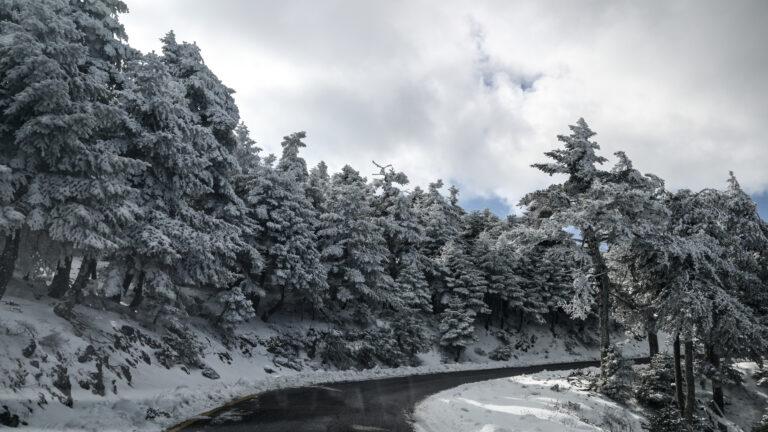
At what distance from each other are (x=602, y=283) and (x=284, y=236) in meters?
18.5

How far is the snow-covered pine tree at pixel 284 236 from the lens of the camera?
27.9 m

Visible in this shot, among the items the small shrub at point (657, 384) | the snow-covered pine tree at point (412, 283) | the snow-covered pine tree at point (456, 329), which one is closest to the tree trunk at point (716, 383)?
the small shrub at point (657, 384)

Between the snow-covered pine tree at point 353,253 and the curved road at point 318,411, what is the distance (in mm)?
13225

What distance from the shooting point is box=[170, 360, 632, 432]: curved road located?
10.9 m

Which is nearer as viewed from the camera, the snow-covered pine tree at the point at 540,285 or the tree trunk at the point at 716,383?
the tree trunk at the point at 716,383

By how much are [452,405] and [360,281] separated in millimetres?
16603

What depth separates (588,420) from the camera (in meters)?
15.8

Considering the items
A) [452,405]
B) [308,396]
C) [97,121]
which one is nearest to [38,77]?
[97,121]

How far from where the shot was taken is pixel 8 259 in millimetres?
13070

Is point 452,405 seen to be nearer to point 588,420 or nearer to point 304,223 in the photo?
point 588,420

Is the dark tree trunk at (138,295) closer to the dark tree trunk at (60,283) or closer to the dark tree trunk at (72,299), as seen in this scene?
the dark tree trunk at (60,283)

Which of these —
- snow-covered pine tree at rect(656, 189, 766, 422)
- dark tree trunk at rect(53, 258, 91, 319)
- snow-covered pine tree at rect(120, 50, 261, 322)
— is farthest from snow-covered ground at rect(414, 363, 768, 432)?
dark tree trunk at rect(53, 258, 91, 319)

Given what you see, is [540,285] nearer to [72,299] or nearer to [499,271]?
[499,271]

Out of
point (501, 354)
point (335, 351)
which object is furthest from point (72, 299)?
point (501, 354)
